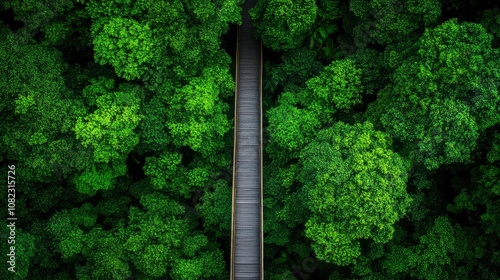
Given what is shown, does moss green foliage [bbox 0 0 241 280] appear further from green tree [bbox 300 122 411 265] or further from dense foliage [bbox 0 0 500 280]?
green tree [bbox 300 122 411 265]

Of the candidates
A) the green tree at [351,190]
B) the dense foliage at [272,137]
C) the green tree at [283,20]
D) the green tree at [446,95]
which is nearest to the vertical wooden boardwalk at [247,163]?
the dense foliage at [272,137]

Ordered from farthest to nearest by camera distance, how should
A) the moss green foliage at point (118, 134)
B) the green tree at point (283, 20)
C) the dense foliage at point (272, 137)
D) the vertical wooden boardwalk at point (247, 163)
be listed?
the vertical wooden boardwalk at point (247, 163), the green tree at point (283, 20), the moss green foliage at point (118, 134), the dense foliage at point (272, 137)

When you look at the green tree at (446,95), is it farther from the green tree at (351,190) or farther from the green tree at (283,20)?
the green tree at (283,20)

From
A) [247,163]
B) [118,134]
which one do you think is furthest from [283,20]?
[118,134]

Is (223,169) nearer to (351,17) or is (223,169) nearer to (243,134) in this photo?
(243,134)

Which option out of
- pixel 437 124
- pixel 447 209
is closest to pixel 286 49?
pixel 437 124

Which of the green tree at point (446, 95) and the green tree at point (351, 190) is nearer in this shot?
the green tree at point (446, 95)
